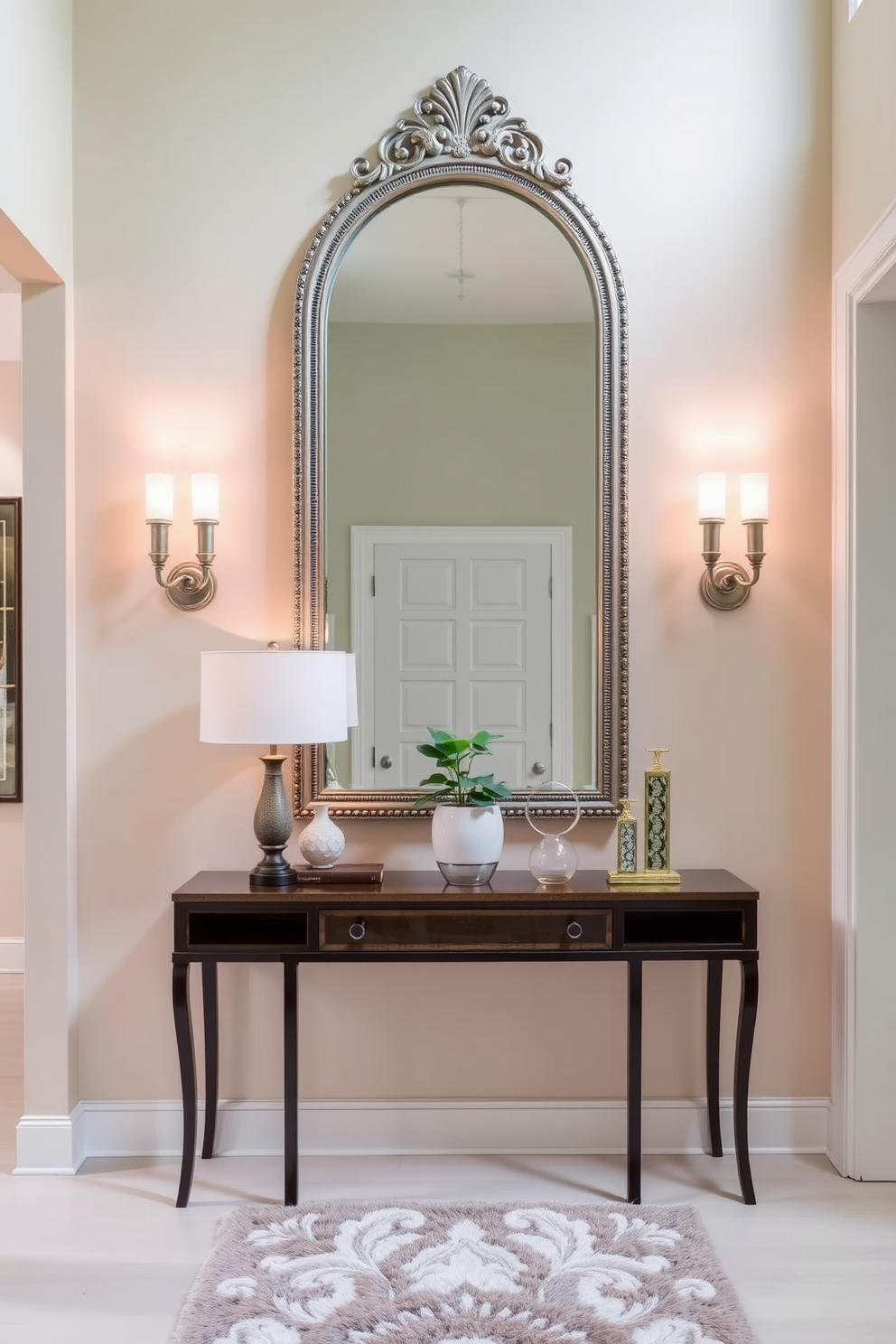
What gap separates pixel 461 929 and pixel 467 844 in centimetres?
21

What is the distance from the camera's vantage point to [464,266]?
2.87 metres

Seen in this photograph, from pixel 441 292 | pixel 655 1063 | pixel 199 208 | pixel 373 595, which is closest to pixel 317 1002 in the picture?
pixel 655 1063

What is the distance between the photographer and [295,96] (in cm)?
286

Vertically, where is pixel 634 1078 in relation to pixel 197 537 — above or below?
below

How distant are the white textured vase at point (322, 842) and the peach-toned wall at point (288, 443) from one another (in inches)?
7.7

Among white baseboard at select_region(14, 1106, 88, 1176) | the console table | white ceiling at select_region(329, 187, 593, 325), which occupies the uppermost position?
white ceiling at select_region(329, 187, 593, 325)

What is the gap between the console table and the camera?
251 cm

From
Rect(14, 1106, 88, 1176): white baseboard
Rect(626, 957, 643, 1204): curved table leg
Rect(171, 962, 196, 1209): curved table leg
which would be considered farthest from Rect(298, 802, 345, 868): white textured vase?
Rect(14, 1106, 88, 1176): white baseboard

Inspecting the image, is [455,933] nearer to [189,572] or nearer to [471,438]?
[189,572]

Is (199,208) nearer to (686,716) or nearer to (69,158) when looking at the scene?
(69,158)

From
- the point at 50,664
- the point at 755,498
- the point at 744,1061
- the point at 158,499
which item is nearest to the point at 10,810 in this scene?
the point at 50,664

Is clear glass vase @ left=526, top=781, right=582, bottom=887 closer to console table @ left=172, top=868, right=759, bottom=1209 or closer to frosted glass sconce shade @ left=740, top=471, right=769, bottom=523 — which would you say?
console table @ left=172, top=868, right=759, bottom=1209

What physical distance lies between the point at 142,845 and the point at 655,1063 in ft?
5.01

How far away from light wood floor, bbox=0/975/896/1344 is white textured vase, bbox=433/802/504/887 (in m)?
0.78
